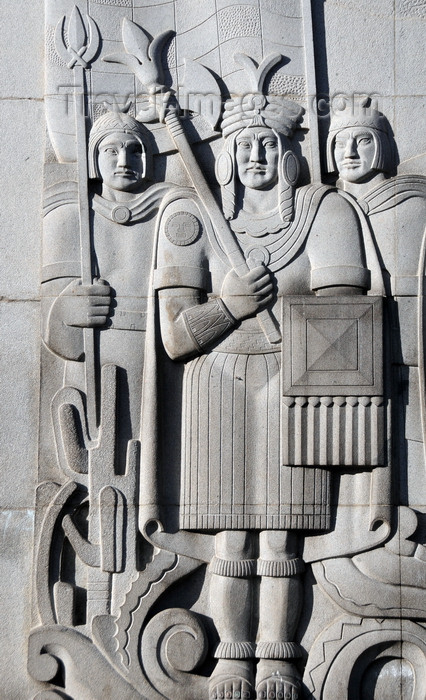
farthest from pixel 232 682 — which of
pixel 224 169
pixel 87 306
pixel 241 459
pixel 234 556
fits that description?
pixel 224 169

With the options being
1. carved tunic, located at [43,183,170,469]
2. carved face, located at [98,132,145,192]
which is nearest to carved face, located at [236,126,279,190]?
carved tunic, located at [43,183,170,469]

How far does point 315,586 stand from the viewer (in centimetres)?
759

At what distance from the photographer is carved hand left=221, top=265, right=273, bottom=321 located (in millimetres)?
7715

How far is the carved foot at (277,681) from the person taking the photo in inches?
289

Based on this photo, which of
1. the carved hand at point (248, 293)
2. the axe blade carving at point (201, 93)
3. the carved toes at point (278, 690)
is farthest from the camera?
the axe blade carving at point (201, 93)

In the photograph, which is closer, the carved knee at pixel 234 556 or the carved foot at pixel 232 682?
the carved foot at pixel 232 682

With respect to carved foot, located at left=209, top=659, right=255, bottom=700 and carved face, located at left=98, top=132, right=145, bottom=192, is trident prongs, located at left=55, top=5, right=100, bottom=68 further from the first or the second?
A: carved foot, located at left=209, top=659, right=255, bottom=700

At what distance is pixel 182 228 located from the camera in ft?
25.7

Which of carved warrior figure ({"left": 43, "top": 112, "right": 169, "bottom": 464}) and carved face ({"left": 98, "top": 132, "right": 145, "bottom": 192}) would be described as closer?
carved warrior figure ({"left": 43, "top": 112, "right": 169, "bottom": 464})

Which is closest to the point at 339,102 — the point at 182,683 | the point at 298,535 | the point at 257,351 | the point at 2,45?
the point at 257,351

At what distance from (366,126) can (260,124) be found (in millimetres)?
677

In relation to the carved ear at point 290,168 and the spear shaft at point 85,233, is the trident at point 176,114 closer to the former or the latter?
the spear shaft at point 85,233

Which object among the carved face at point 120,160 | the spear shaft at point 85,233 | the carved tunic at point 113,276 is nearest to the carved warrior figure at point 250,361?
the carved tunic at point 113,276

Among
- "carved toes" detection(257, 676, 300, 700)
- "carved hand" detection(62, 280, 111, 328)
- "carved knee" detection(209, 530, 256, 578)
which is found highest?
"carved hand" detection(62, 280, 111, 328)
